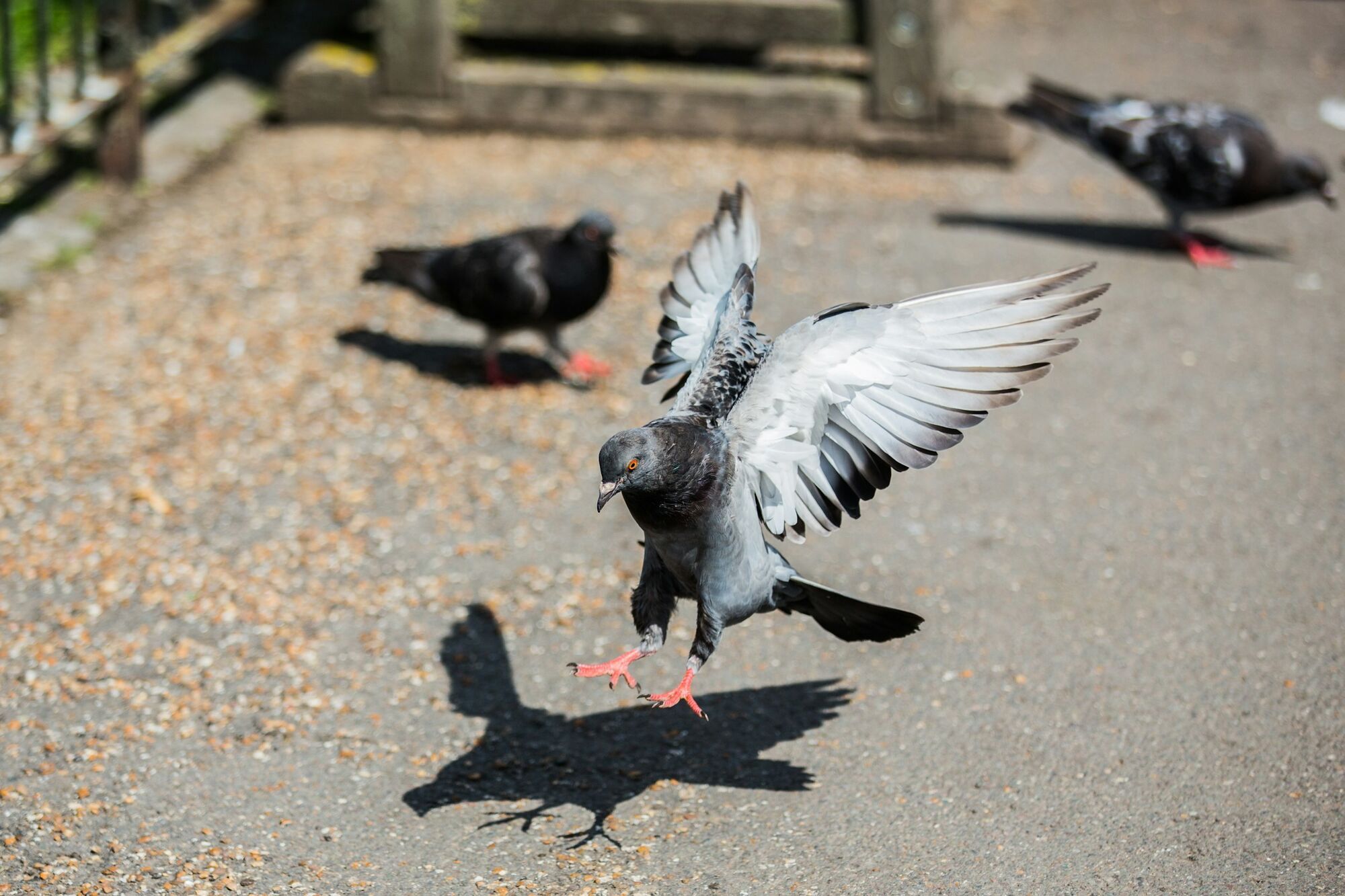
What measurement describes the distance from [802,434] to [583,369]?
114 inches

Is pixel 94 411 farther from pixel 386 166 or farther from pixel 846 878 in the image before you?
pixel 846 878

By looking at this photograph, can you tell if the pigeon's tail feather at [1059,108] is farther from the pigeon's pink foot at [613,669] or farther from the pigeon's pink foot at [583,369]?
the pigeon's pink foot at [613,669]

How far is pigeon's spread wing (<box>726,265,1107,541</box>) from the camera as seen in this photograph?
140 inches

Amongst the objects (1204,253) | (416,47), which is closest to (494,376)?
(416,47)

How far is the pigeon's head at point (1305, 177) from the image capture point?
7789 mm

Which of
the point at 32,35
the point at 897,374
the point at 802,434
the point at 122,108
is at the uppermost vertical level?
the point at 897,374

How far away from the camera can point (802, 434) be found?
12.3 feet

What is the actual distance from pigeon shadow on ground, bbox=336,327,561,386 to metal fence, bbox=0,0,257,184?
6.46 ft

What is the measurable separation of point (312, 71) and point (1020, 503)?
5.87 metres

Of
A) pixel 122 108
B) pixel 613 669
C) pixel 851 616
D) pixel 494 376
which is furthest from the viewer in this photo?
pixel 122 108

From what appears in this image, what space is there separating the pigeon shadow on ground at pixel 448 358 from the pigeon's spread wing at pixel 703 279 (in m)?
2.24

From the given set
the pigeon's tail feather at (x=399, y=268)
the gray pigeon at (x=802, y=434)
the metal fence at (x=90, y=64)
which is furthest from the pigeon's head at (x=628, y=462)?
the metal fence at (x=90, y=64)

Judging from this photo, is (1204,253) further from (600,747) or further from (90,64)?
(90,64)

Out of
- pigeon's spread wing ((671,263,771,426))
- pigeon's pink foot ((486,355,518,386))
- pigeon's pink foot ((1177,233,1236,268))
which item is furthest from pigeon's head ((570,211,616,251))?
pigeon's pink foot ((1177,233,1236,268))
